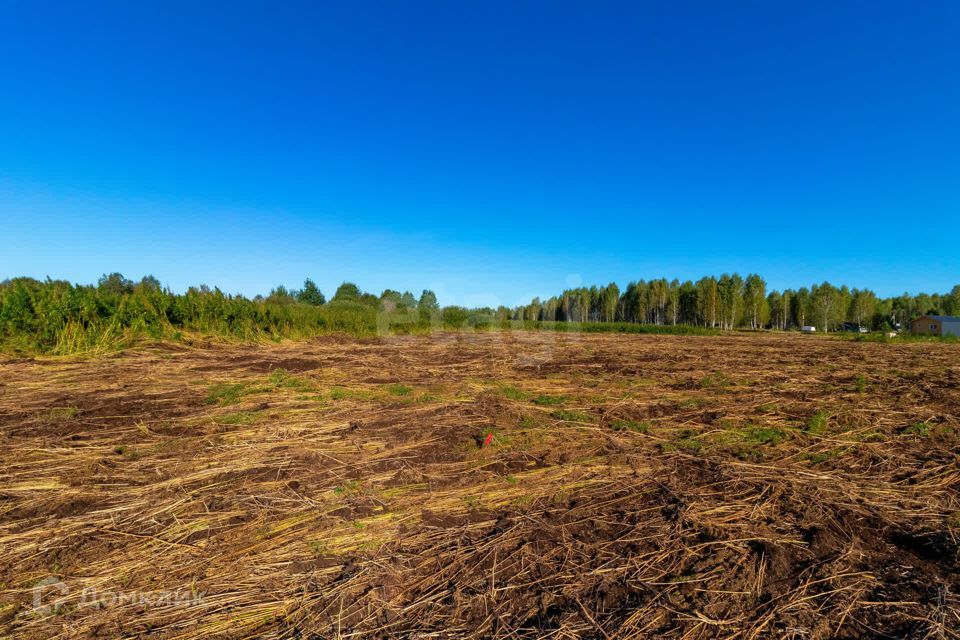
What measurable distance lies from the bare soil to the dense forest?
23.9ft

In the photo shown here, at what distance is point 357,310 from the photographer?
26703 millimetres

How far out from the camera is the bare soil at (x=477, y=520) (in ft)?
5.18

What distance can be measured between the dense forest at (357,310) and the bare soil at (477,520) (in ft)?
23.9

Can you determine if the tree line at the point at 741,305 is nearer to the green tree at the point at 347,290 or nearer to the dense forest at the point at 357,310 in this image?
the dense forest at the point at 357,310

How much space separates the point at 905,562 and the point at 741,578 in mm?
938

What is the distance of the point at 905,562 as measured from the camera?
1.90m

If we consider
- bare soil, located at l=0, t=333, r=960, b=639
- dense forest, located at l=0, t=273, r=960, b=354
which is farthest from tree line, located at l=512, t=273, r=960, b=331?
bare soil, located at l=0, t=333, r=960, b=639

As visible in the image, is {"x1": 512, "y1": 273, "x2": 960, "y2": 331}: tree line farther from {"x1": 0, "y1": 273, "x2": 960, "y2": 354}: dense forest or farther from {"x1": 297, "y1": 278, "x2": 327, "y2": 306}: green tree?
{"x1": 297, "y1": 278, "x2": 327, "y2": 306}: green tree

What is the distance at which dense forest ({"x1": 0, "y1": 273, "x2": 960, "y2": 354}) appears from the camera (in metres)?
9.89

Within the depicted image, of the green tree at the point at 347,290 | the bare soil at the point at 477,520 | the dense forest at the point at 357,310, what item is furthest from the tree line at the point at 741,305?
the bare soil at the point at 477,520

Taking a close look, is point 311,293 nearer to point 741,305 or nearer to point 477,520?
point 477,520

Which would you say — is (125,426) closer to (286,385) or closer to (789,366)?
(286,385)

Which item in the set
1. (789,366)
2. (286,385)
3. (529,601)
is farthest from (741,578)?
(789,366)

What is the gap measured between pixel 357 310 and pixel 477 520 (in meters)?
26.0
